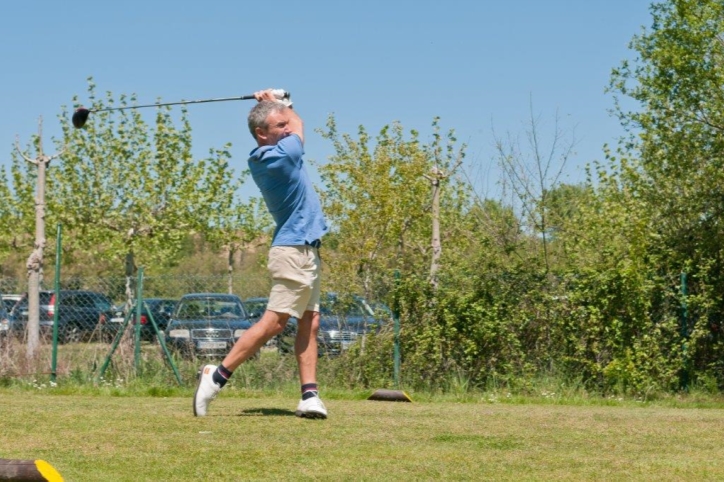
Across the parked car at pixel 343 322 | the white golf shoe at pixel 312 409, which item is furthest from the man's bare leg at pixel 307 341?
the parked car at pixel 343 322

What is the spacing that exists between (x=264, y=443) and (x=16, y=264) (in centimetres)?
5043

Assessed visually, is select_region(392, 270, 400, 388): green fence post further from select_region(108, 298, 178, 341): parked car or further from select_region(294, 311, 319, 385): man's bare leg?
select_region(294, 311, 319, 385): man's bare leg

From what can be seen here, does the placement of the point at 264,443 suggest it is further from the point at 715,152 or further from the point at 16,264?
the point at 16,264

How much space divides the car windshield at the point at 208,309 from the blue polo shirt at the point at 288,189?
465 cm

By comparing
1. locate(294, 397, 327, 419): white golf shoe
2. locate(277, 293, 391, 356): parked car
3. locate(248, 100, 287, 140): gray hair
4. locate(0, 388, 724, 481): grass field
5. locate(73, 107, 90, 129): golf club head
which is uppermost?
locate(73, 107, 90, 129): golf club head

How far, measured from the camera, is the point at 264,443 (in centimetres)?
541

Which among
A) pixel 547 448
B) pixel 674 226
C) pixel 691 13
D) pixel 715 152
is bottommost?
pixel 547 448

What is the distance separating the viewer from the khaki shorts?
6.75 metres

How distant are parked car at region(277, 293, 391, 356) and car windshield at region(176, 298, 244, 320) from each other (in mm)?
692

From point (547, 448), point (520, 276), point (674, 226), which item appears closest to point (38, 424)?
point (547, 448)

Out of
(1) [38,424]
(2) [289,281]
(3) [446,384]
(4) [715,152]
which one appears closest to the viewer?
(1) [38,424]

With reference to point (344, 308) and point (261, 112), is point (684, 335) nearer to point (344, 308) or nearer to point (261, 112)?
point (344, 308)

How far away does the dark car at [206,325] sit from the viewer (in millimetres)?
11234

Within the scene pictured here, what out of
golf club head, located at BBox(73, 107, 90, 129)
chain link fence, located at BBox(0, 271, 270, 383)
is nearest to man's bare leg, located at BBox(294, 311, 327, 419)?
golf club head, located at BBox(73, 107, 90, 129)
